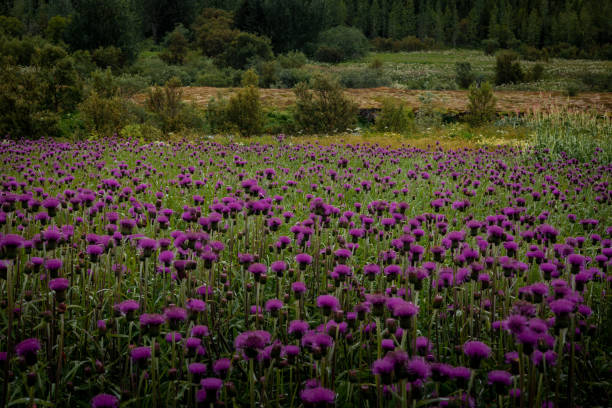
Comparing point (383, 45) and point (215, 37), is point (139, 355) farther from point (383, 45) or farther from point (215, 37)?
point (383, 45)

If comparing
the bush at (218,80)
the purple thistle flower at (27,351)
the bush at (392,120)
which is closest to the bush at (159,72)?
the bush at (218,80)

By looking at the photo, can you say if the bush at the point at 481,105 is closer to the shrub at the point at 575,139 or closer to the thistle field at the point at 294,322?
the shrub at the point at 575,139

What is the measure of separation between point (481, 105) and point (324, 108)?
7.17 meters

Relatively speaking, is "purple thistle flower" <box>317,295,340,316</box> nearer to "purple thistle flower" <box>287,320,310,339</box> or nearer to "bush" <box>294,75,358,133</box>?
"purple thistle flower" <box>287,320,310,339</box>

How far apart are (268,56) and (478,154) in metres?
36.3

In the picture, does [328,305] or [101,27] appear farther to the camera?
[101,27]

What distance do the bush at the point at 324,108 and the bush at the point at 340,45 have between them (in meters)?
41.0

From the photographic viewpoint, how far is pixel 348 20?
97.9 metres

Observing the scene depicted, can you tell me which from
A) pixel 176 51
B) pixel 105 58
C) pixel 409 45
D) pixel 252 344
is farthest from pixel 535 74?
pixel 409 45

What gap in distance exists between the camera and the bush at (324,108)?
1670cm

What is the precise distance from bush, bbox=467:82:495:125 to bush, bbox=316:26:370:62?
40.9 metres

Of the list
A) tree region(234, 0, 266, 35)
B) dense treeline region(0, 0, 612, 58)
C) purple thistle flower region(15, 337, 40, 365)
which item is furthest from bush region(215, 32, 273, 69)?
purple thistle flower region(15, 337, 40, 365)

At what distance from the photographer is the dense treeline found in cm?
4291

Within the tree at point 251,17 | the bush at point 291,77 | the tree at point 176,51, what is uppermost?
the tree at point 251,17
